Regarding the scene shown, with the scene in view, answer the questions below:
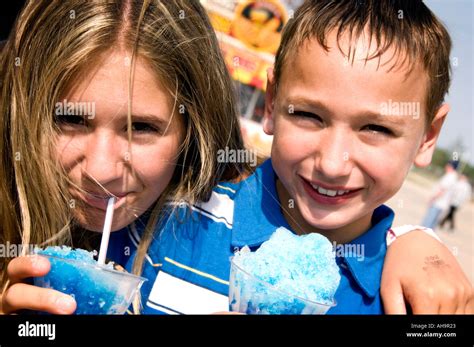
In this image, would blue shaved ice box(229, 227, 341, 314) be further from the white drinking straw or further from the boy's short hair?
the boy's short hair

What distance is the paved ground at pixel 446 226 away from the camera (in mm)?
5801

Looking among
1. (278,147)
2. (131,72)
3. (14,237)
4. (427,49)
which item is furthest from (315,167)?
(14,237)

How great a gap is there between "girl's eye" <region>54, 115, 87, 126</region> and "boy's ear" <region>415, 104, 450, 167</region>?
840 millimetres

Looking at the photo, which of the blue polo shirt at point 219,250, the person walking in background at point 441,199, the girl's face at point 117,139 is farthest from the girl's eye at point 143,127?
the person walking in background at point 441,199

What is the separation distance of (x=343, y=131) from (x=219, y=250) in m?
0.43

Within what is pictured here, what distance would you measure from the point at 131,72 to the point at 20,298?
564 mm

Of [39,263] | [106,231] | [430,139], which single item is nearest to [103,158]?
[106,231]

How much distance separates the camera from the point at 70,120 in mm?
1291

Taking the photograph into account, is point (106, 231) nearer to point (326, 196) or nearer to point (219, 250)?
point (219, 250)

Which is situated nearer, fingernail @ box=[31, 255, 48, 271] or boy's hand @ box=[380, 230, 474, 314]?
fingernail @ box=[31, 255, 48, 271]

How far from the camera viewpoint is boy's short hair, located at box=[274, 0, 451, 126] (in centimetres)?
119

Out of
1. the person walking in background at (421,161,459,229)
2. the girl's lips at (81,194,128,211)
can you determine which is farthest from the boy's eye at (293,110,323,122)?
the person walking in background at (421,161,459,229)

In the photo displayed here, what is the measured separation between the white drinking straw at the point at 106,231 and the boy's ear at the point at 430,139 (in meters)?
0.77

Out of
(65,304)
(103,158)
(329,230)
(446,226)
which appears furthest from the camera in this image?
(446,226)
